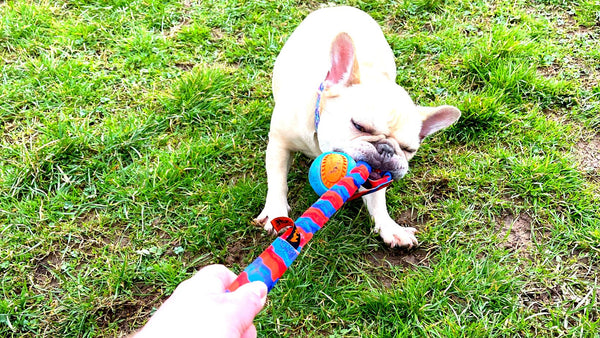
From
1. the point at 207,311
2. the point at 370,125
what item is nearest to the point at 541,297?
the point at 370,125

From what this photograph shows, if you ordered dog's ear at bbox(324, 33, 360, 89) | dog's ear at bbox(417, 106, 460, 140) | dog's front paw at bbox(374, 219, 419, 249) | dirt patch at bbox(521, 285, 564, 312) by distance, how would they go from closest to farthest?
dog's ear at bbox(324, 33, 360, 89)
dirt patch at bbox(521, 285, 564, 312)
dog's ear at bbox(417, 106, 460, 140)
dog's front paw at bbox(374, 219, 419, 249)

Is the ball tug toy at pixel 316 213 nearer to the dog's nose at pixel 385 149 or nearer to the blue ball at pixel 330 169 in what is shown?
the blue ball at pixel 330 169

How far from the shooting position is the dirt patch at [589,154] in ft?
12.5

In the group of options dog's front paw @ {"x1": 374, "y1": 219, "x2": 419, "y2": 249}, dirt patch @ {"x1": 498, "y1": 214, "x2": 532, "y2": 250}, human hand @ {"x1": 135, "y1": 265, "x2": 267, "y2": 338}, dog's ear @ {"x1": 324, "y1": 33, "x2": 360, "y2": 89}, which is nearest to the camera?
human hand @ {"x1": 135, "y1": 265, "x2": 267, "y2": 338}

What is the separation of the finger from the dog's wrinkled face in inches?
52.6

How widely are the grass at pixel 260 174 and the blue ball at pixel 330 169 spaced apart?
2.28ft

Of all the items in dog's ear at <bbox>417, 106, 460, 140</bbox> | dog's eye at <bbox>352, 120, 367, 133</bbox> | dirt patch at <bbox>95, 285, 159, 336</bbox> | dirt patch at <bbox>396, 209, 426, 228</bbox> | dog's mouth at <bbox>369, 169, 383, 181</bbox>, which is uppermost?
dog's eye at <bbox>352, 120, 367, 133</bbox>

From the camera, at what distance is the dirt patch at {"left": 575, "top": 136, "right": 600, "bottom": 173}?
3799 mm

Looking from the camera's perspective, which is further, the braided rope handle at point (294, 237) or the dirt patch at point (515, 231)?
the dirt patch at point (515, 231)

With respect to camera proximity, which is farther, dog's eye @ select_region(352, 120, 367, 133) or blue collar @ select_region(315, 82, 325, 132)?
blue collar @ select_region(315, 82, 325, 132)

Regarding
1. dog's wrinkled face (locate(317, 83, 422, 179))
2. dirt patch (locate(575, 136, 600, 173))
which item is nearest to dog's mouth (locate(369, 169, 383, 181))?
dog's wrinkled face (locate(317, 83, 422, 179))

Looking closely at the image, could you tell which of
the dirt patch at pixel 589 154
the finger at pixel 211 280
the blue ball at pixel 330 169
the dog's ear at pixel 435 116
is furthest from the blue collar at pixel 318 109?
the dirt patch at pixel 589 154

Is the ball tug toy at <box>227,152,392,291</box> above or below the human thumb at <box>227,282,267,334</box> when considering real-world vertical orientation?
below

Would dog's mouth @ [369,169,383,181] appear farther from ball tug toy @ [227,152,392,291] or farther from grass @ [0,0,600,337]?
grass @ [0,0,600,337]
